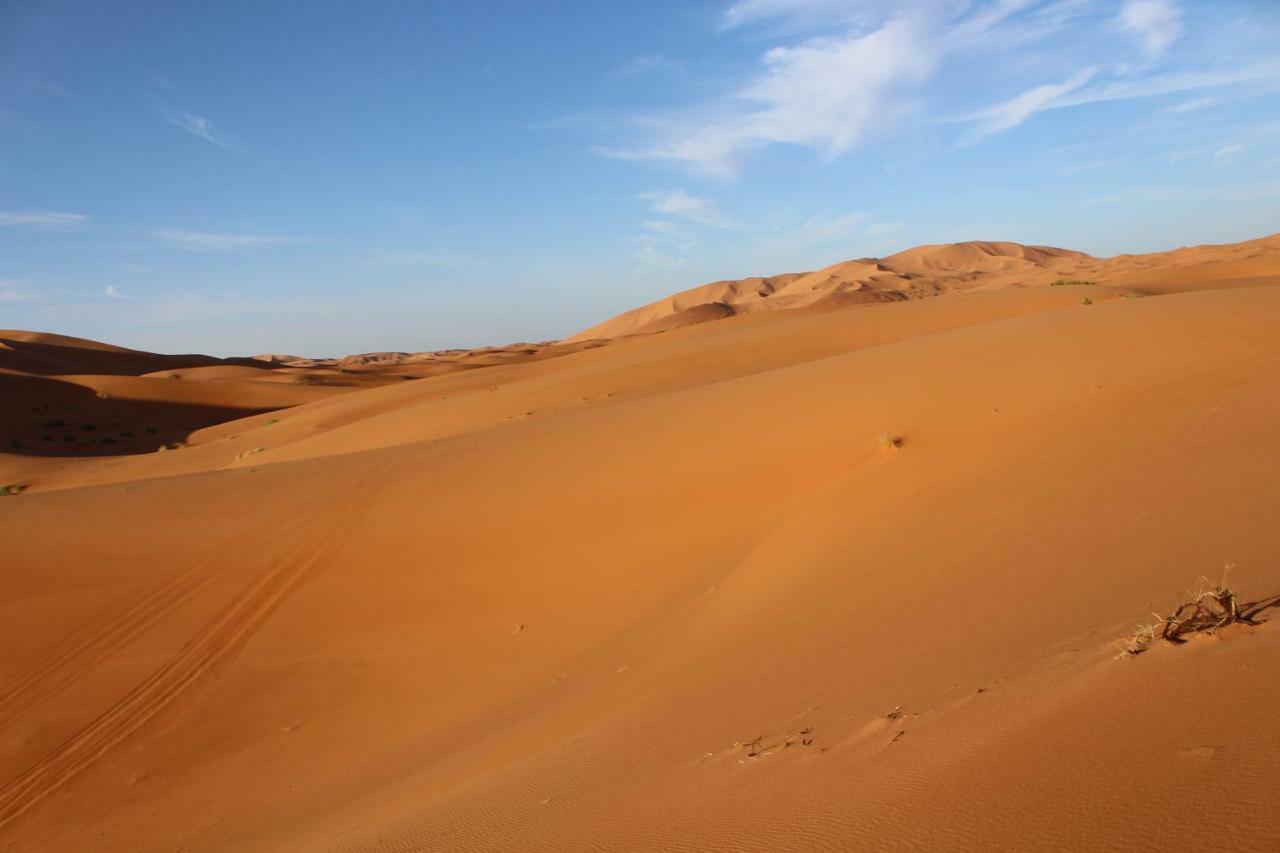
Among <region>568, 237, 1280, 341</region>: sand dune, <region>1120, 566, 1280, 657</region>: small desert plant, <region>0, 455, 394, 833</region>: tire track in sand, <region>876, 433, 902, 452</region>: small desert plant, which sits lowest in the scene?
<region>0, 455, 394, 833</region>: tire track in sand

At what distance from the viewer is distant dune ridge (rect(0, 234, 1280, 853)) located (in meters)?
2.82

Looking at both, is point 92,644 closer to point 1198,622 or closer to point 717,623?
point 717,623

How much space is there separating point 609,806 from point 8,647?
23.7 ft

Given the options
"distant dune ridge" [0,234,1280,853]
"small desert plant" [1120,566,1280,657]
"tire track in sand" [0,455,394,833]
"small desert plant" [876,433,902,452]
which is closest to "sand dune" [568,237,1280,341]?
"distant dune ridge" [0,234,1280,853]

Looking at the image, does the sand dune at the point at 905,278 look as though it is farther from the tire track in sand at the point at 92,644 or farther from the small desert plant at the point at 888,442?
the tire track in sand at the point at 92,644

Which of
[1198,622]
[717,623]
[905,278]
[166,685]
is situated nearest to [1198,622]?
[1198,622]

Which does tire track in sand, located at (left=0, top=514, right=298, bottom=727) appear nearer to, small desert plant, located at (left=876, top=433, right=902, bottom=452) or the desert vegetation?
small desert plant, located at (left=876, top=433, right=902, bottom=452)

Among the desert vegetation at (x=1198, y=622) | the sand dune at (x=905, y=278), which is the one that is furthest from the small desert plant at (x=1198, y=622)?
the sand dune at (x=905, y=278)

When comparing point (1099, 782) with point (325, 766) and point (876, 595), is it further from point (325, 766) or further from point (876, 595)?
point (325, 766)

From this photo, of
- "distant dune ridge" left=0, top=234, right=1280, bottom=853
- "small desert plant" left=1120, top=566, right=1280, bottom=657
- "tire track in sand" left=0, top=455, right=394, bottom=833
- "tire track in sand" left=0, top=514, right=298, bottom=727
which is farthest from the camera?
"tire track in sand" left=0, top=514, right=298, bottom=727

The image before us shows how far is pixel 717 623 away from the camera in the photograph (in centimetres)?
609

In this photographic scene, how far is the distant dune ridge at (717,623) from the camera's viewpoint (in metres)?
2.82

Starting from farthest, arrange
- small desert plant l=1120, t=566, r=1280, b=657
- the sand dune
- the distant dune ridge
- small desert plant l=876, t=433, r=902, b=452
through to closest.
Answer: the sand dune, small desert plant l=876, t=433, r=902, b=452, small desert plant l=1120, t=566, r=1280, b=657, the distant dune ridge

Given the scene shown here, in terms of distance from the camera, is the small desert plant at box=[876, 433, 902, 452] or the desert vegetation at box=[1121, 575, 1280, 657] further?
the small desert plant at box=[876, 433, 902, 452]
